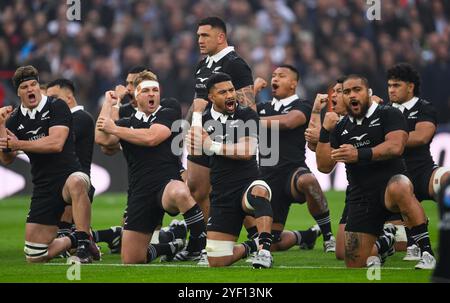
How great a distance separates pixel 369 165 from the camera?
11102mm

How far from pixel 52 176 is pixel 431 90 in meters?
11.8

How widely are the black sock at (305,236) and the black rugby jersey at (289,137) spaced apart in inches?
32.5

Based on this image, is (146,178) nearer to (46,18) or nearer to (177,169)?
(177,169)

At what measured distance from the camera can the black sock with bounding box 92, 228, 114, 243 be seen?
13.2m

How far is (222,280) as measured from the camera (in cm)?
1005

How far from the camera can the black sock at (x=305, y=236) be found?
13555 mm

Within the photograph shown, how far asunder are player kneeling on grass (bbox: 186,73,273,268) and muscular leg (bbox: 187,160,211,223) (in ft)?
3.66

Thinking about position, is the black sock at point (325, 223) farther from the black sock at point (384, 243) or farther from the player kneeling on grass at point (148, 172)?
the player kneeling on grass at point (148, 172)

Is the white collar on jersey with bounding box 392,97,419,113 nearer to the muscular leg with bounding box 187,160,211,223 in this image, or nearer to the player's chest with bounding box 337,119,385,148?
the player's chest with bounding box 337,119,385,148

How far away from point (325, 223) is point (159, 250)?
2210mm

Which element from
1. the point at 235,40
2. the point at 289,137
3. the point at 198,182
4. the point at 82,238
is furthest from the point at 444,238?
the point at 235,40

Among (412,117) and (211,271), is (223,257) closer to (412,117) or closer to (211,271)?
(211,271)

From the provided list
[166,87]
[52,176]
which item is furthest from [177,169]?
[166,87]

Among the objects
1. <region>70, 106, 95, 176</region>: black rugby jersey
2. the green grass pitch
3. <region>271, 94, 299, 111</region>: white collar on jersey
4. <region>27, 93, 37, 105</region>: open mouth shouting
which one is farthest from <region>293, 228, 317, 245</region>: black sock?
<region>27, 93, 37, 105</region>: open mouth shouting
